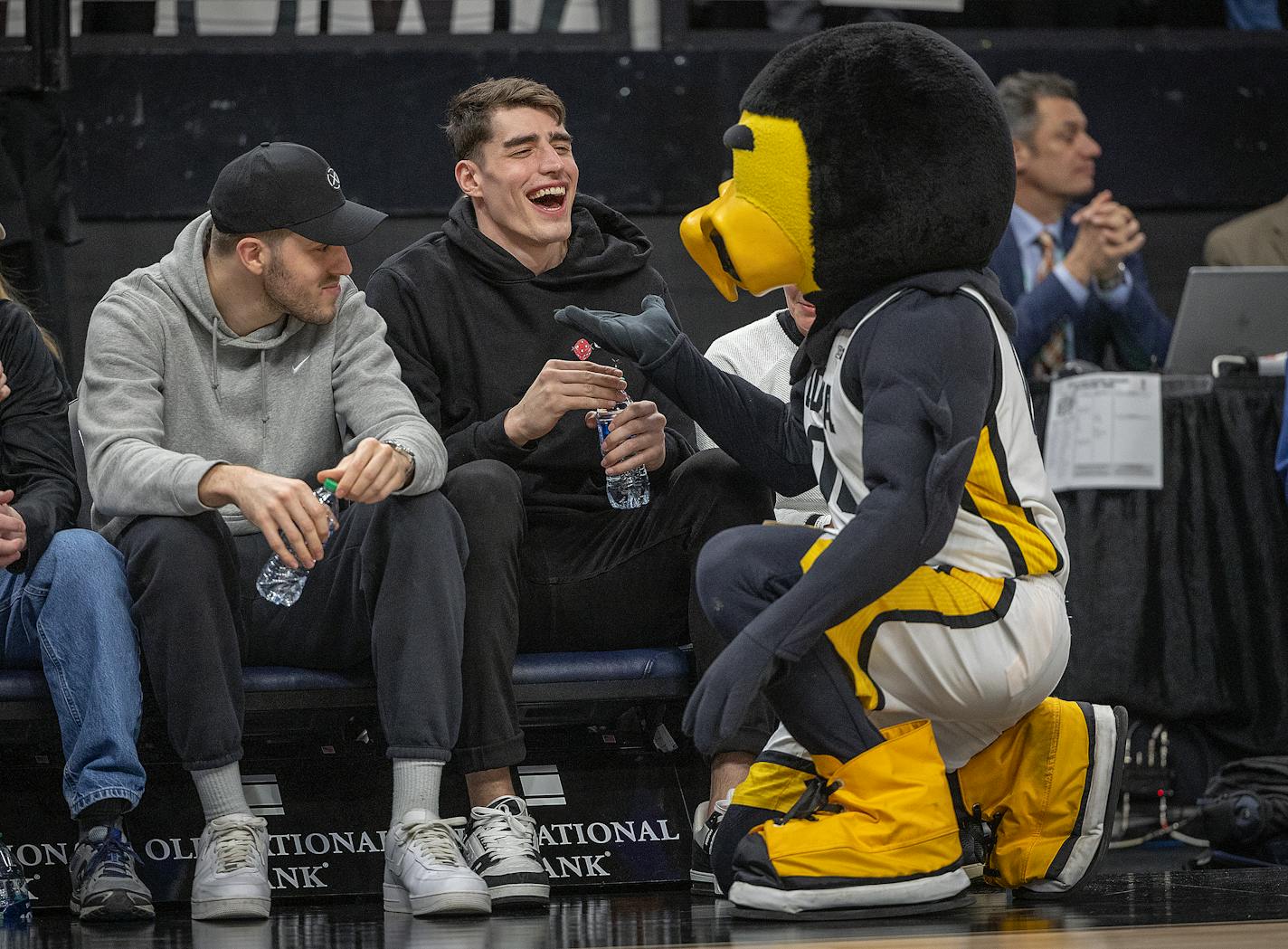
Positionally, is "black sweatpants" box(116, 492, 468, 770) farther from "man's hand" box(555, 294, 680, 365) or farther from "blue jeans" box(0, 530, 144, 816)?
"man's hand" box(555, 294, 680, 365)

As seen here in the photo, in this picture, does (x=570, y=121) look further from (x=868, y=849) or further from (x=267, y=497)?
(x=868, y=849)

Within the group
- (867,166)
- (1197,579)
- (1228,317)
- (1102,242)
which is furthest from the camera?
(1102,242)

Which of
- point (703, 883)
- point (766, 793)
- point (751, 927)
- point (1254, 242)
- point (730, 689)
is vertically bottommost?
point (703, 883)

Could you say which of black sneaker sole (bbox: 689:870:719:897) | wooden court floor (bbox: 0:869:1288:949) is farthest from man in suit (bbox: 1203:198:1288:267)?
black sneaker sole (bbox: 689:870:719:897)

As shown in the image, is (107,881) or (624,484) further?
(624,484)

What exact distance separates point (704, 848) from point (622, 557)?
46 cm

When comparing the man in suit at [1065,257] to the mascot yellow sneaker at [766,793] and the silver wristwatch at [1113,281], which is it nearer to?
the silver wristwatch at [1113,281]

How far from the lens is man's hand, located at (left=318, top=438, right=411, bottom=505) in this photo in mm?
2371

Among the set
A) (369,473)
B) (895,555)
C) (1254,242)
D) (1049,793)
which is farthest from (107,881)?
(1254,242)

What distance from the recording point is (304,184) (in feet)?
8.60

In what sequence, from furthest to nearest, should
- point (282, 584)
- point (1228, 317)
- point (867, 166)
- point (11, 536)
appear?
point (1228, 317) → point (282, 584) → point (11, 536) → point (867, 166)

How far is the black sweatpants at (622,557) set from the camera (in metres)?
2.56

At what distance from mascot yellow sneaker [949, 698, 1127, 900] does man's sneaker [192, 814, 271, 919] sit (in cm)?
92

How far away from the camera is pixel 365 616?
2502mm
